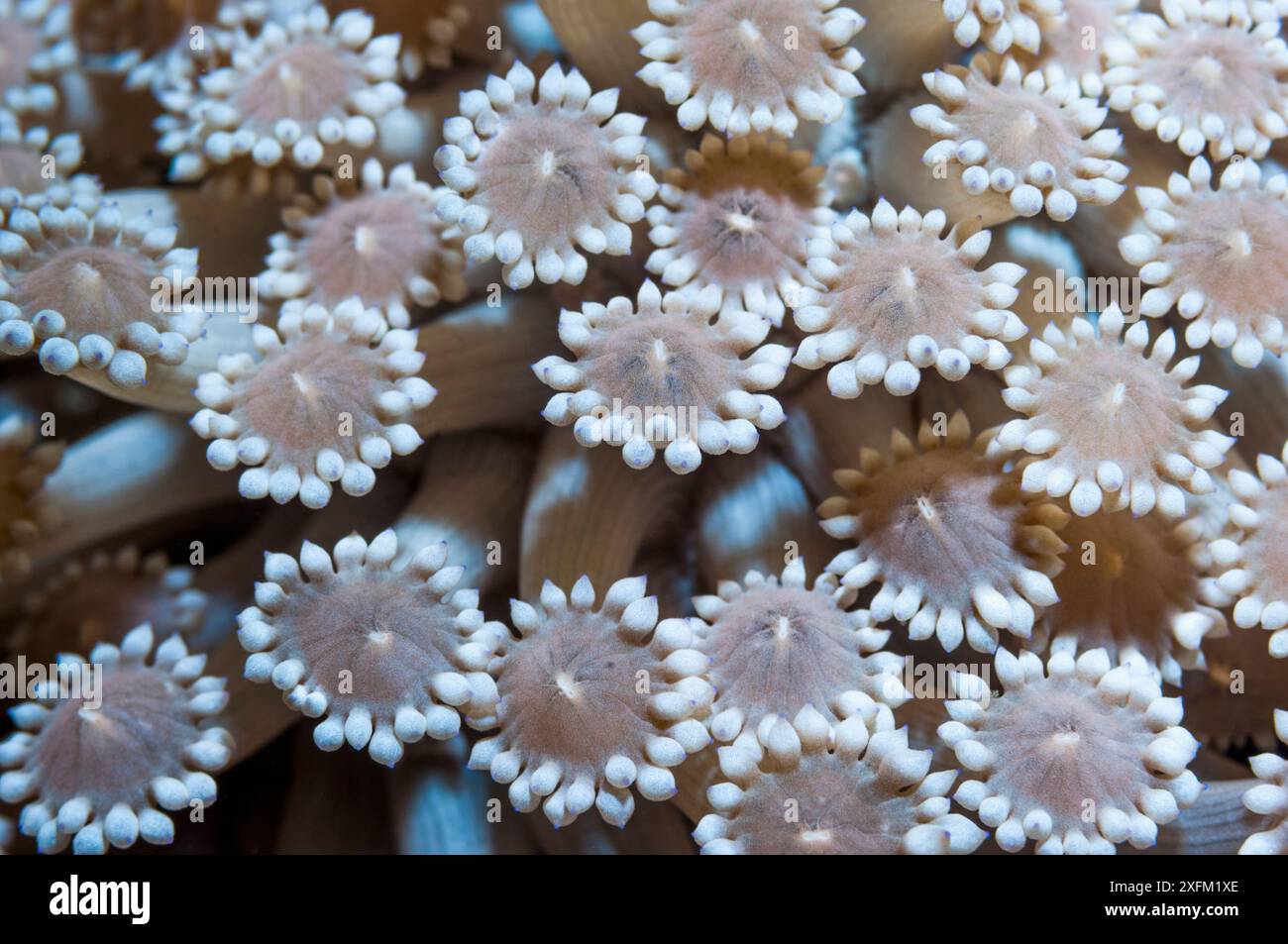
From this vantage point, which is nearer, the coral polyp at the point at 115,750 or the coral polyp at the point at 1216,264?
the coral polyp at the point at 115,750

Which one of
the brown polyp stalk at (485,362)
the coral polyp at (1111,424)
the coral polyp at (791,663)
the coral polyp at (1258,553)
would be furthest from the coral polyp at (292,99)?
the coral polyp at (1258,553)

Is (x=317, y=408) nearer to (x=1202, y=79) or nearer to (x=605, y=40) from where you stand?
(x=605, y=40)

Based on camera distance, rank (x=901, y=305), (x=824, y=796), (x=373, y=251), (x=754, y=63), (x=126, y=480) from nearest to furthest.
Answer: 1. (x=824, y=796)
2. (x=901, y=305)
3. (x=754, y=63)
4. (x=373, y=251)
5. (x=126, y=480)

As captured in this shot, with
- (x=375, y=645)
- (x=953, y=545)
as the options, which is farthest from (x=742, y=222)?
(x=375, y=645)

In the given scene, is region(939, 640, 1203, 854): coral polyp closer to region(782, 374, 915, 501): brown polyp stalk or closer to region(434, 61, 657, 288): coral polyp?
region(782, 374, 915, 501): brown polyp stalk

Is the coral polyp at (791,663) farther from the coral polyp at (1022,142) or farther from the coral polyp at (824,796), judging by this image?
the coral polyp at (1022,142)

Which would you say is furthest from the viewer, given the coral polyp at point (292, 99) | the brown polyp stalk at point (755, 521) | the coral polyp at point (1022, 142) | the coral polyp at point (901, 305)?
the coral polyp at point (292, 99)
